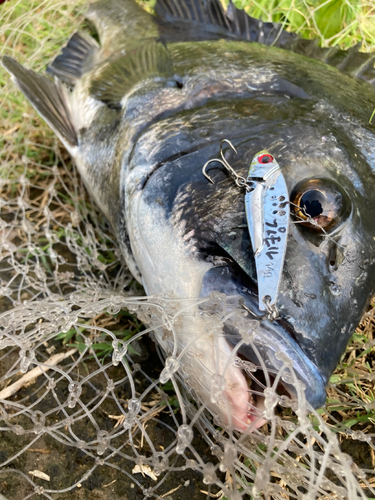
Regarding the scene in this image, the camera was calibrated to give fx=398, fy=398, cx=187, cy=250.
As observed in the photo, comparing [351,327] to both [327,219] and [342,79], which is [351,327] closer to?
[327,219]

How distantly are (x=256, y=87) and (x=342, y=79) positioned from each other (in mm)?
549

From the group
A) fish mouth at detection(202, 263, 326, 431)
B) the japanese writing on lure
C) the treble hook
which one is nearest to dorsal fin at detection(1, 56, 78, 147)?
the treble hook

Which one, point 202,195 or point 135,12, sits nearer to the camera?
point 202,195

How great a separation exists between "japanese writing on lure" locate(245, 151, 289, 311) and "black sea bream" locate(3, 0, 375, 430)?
0.02 meters

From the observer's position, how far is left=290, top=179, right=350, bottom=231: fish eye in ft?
5.01

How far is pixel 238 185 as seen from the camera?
1.66m

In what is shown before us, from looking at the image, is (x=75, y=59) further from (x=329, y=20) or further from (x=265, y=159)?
(x=265, y=159)

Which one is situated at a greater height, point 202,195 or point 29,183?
point 202,195

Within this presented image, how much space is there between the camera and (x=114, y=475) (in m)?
1.94

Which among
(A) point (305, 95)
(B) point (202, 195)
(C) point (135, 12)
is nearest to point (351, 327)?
(B) point (202, 195)

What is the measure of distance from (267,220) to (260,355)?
0.51m

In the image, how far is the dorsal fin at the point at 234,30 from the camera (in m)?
2.75

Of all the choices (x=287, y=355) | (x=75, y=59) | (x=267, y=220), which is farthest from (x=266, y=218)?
(x=75, y=59)

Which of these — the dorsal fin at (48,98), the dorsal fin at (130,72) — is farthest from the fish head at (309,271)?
the dorsal fin at (48,98)
